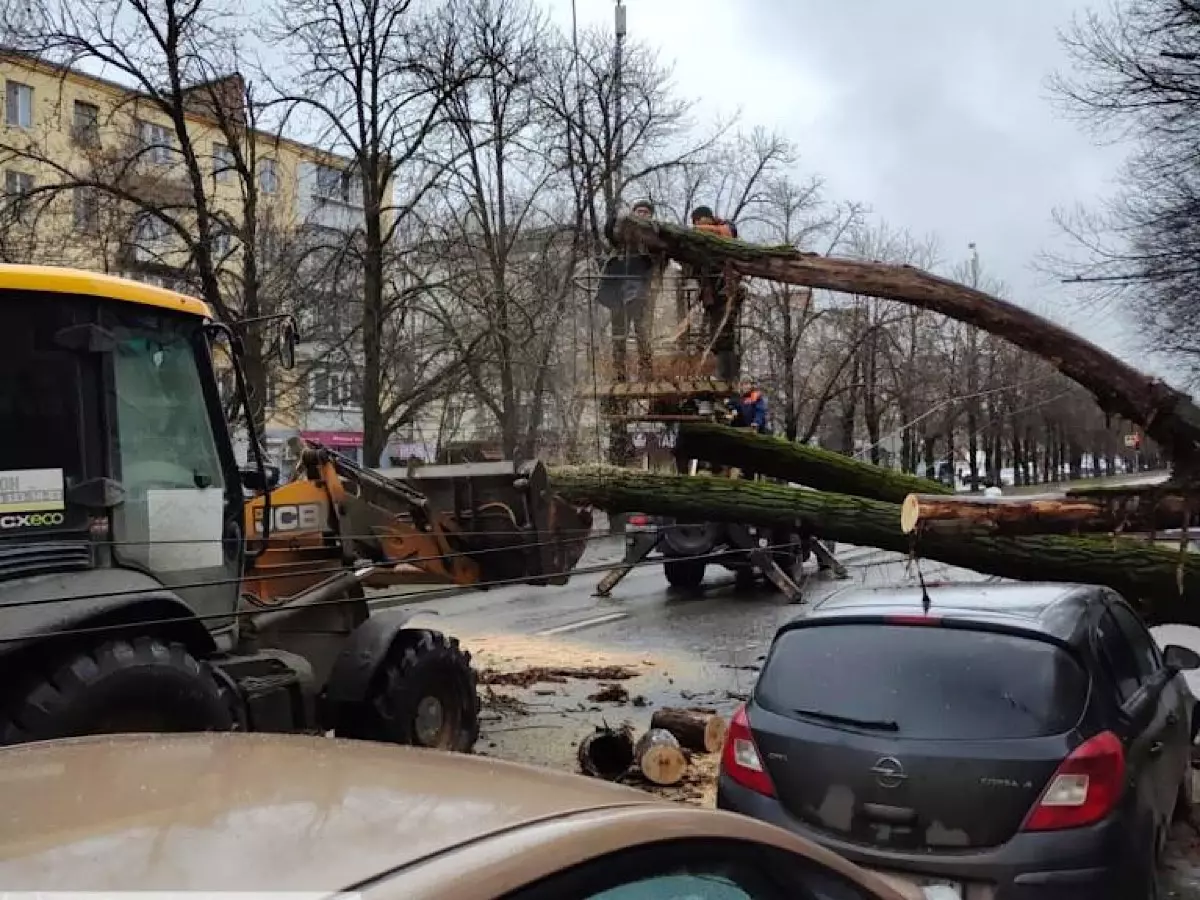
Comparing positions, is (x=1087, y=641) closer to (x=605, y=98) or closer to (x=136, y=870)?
(x=136, y=870)

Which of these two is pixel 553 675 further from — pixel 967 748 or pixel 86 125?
pixel 86 125

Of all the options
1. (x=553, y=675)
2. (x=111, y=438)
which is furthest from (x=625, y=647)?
(x=111, y=438)

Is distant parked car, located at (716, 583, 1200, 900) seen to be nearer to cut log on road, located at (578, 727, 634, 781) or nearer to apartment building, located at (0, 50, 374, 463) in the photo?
cut log on road, located at (578, 727, 634, 781)

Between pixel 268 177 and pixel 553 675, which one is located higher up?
pixel 268 177

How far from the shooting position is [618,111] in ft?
73.6

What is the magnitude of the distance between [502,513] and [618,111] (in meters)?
16.3

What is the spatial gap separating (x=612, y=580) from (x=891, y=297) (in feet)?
35.9

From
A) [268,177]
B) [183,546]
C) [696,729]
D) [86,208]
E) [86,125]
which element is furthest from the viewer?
[268,177]

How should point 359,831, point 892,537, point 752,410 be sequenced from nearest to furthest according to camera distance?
1. point 359,831
2. point 892,537
3. point 752,410

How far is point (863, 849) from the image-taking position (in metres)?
4.15

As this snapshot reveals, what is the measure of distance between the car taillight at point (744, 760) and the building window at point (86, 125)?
1506 centimetres

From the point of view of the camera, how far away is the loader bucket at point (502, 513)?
309 inches

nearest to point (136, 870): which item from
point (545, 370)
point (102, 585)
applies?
point (102, 585)

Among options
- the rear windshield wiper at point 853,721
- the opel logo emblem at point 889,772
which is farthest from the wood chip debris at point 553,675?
the opel logo emblem at point 889,772
